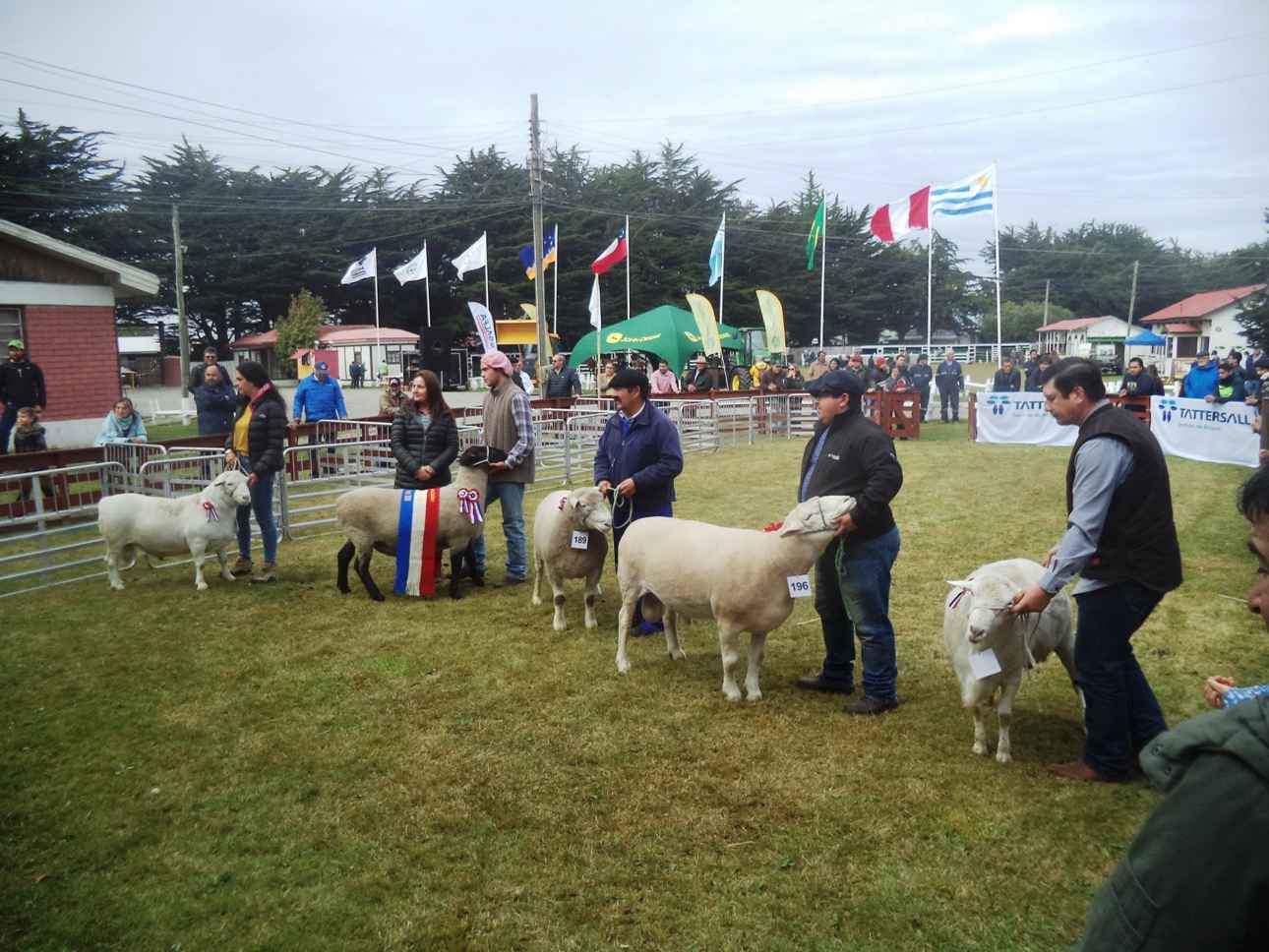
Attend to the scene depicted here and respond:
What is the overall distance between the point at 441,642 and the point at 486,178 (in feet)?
161

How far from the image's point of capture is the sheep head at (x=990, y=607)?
174 inches

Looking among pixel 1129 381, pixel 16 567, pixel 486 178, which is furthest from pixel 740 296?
pixel 16 567

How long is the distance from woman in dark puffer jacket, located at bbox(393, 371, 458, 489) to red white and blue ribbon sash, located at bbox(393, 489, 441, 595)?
24 cm

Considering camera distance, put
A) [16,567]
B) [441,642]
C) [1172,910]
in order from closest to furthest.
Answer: [1172,910], [441,642], [16,567]

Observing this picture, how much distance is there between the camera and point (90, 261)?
717 inches

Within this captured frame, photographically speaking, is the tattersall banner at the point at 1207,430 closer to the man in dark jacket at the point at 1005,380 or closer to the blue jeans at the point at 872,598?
the man in dark jacket at the point at 1005,380

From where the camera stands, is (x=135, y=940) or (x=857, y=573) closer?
(x=135, y=940)

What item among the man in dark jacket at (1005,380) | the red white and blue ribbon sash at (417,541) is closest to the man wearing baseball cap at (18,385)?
the red white and blue ribbon sash at (417,541)

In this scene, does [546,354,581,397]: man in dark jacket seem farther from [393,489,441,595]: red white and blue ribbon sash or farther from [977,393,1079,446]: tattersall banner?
[393,489,441,595]: red white and blue ribbon sash

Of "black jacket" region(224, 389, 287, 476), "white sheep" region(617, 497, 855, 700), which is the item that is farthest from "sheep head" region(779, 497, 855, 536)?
"black jacket" region(224, 389, 287, 476)

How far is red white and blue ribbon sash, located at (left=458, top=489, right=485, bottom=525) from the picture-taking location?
8125mm

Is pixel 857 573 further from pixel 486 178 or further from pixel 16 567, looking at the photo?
pixel 486 178

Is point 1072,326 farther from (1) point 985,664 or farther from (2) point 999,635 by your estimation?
(1) point 985,664

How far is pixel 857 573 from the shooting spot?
5363mm
